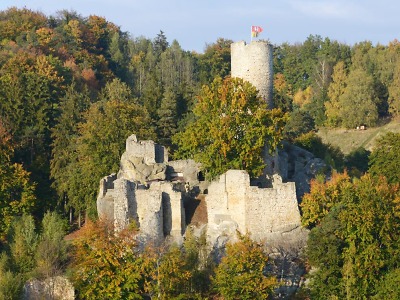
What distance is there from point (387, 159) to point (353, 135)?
26.9 meters

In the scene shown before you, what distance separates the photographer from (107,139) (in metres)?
48.5

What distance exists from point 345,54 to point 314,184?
150 ft

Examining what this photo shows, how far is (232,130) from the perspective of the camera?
42.6 meters

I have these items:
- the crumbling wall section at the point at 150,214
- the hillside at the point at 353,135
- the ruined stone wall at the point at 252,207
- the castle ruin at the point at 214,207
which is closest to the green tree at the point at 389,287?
the castle ruin at the point at 214,207

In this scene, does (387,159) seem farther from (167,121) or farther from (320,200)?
(167,121)

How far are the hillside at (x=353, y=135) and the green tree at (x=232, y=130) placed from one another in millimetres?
28345

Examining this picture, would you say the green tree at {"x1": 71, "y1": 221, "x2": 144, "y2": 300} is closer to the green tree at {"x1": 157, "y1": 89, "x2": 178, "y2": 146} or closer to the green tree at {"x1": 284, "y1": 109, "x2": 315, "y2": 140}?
the green tree at {"x1": 157, "y1": 89, "x2": 178, "y2": 146}

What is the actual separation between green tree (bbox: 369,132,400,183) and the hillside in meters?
21.7

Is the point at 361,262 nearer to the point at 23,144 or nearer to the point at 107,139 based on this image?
the point at 107,139

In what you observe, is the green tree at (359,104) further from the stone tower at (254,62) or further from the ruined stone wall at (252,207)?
the ruined stone wall at (252,207)

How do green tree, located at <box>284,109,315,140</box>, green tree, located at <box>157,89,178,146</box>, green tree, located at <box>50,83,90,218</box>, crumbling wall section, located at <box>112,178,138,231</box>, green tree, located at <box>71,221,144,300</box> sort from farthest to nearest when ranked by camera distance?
1. green tree, located at <box>284,109,315,140</box>
2. green tree, located at <box>157,89,178,146</box>
3. green tree, located at <box>50,83,90,218</box>
4. crumbling wall section, located at <box>112,178,138,231</box>
5. green tree, located at <box>71,221,144,300</box>

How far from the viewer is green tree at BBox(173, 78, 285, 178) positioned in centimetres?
4244

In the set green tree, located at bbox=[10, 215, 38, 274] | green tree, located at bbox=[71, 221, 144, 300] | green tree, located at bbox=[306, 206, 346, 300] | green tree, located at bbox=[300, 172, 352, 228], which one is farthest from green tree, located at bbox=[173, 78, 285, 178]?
green tree, located at bbox=[10, 215, 38, 274]

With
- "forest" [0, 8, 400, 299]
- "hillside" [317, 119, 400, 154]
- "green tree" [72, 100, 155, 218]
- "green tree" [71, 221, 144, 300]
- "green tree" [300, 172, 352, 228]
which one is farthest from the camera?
"hillside" [317, 119, 400, 154]
